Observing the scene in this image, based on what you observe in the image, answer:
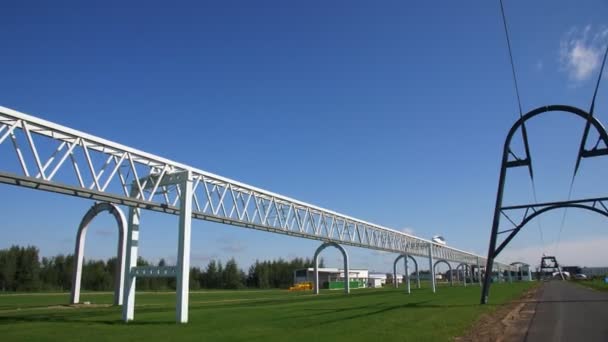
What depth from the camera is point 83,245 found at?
44.8 meters

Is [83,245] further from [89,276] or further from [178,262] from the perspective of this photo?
[89,276]

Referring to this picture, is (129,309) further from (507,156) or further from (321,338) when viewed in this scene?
(507,156)

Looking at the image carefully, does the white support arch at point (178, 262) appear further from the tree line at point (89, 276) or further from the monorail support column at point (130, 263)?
the tree line at point (89, 276)

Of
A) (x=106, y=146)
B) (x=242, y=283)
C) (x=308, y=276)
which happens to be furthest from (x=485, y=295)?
(x=242, y=283)

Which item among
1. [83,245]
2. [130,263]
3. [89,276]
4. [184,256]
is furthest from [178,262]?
[89,276]

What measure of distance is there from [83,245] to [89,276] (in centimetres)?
7641

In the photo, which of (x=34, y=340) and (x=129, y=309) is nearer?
(x=34, y=340)

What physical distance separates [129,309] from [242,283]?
12172 cm

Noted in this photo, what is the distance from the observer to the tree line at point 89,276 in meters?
99.1

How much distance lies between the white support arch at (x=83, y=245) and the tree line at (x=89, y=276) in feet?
112

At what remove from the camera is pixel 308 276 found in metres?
129

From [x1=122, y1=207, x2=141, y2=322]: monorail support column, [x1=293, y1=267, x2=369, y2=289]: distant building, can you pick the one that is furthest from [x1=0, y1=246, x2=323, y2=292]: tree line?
[x1=122, y1=207, x2=141, y2=322]: monorail support column

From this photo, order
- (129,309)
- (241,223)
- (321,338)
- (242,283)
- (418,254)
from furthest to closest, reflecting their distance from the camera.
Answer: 1. (242,283)
2. (418,254)
3. (241,223)
4. (129,309)
5. (321,338)

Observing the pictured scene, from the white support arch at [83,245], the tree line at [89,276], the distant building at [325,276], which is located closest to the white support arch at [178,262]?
the white support arch at [83,245]
